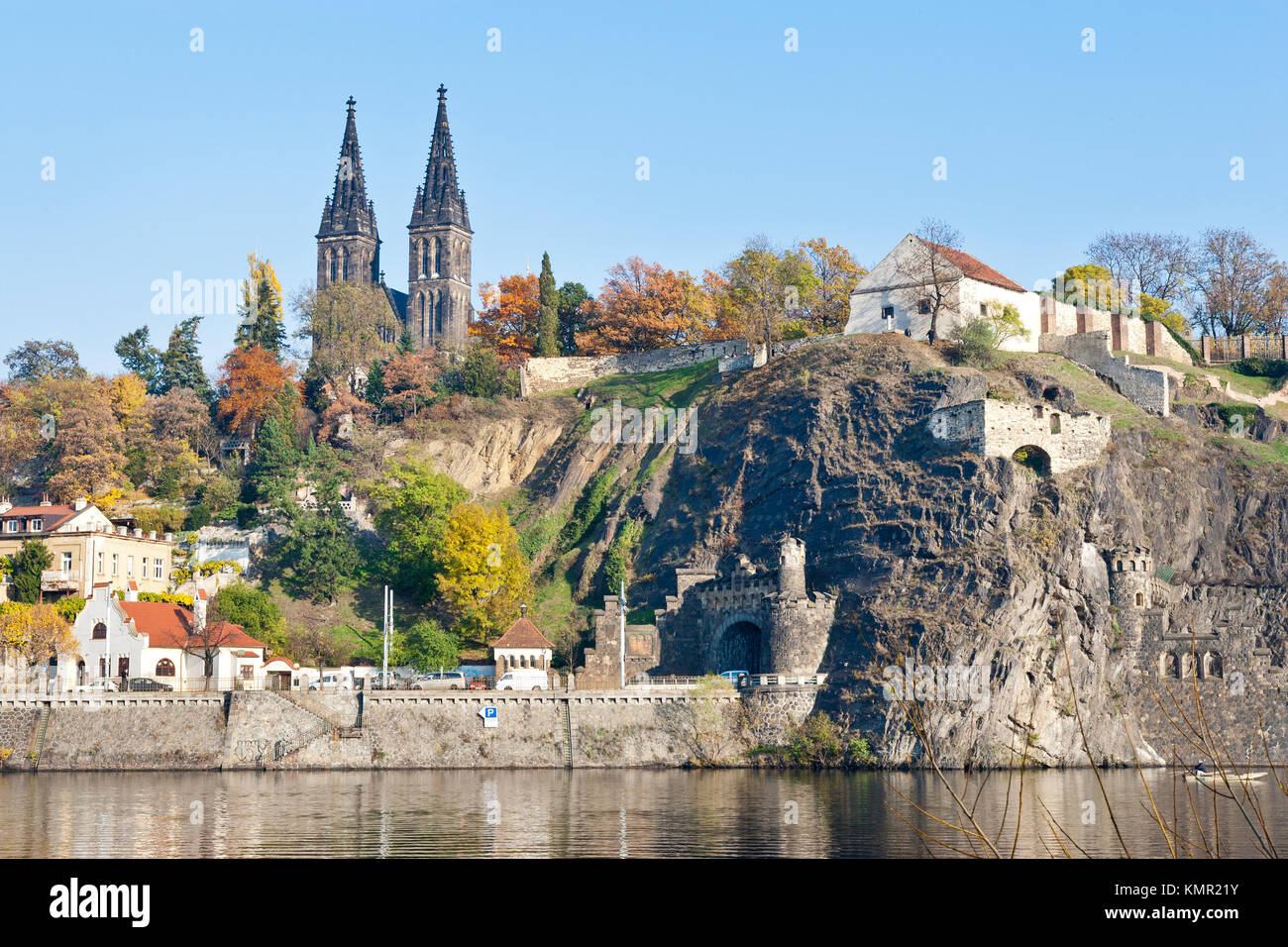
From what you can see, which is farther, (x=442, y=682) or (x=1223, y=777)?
(x=442, y=682)

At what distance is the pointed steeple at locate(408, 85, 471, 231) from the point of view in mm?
166625

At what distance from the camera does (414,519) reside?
8331 centimetres

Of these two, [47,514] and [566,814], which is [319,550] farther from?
[566,814]

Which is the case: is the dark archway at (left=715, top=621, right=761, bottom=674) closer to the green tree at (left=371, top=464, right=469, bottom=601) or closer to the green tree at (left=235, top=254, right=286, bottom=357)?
the green tree at (left=371, top=464, right=469, bottom=601)

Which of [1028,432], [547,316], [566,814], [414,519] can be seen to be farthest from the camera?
[547,316]

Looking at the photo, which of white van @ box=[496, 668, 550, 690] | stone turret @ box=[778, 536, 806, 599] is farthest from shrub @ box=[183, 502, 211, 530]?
stone turret @ box=[778, 536, 806, 599]

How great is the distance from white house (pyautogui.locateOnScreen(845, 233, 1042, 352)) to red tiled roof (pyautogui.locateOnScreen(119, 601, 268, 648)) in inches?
1624

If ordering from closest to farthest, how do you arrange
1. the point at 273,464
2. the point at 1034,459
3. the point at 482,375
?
the point at 1034,459 → the point at 273,464 → the point at 482,375

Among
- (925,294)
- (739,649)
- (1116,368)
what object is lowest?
(739,649)

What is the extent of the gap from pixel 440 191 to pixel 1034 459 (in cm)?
10977

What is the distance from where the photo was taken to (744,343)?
98.0 meters

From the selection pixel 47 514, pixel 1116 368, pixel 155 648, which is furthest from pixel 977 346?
pixel 47 514

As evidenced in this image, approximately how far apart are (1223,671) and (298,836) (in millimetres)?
45761
